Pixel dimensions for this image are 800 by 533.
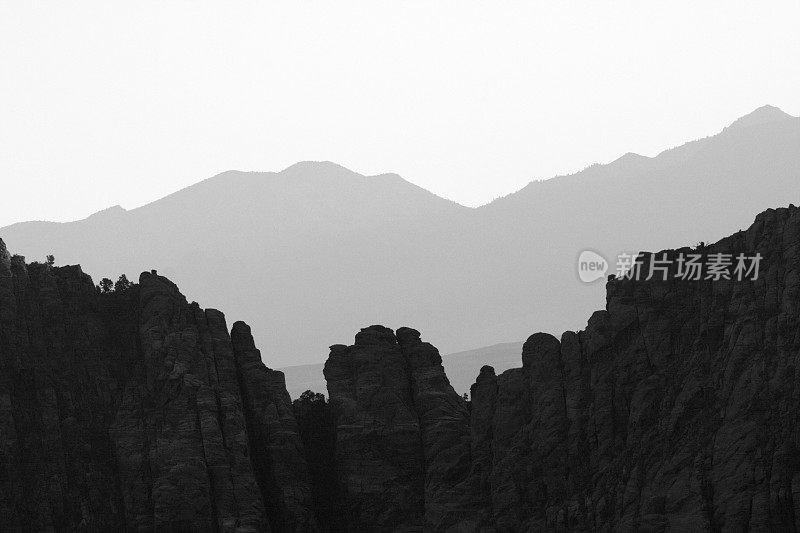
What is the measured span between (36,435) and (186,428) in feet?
49.2

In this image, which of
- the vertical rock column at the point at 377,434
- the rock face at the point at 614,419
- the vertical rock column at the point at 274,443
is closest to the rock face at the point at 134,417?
the vertical rock column at the point at 274,443

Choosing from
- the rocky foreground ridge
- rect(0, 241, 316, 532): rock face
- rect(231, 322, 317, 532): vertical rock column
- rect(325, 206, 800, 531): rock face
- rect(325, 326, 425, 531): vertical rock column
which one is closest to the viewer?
rect(325, 206, 800, 531): rock face

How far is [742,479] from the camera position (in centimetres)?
9925

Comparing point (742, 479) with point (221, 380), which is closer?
point (742, 479)

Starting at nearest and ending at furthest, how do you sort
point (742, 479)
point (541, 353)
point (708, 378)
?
point (742, 479) → point (708, 378) → point (541, 353)

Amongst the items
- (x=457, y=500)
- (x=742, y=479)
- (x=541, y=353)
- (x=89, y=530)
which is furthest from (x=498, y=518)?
(x=89, y=530)

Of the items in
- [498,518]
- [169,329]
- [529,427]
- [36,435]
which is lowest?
[498,518]

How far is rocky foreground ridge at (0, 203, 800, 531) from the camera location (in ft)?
347

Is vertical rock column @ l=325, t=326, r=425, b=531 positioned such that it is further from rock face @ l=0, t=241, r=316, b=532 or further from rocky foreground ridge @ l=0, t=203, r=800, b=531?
rock face @ l=0, t=241, r=316, b=532

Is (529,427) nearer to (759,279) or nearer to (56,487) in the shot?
(759,279)

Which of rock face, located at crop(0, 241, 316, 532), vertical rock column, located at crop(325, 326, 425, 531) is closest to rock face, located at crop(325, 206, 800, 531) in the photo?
vertical rock column, located at crop(325, 326, 425, 531)

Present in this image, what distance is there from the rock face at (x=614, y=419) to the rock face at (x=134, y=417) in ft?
30.8

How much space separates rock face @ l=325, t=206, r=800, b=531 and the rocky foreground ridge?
21 cm

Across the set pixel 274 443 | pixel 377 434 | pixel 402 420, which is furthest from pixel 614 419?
pixel 274 443
